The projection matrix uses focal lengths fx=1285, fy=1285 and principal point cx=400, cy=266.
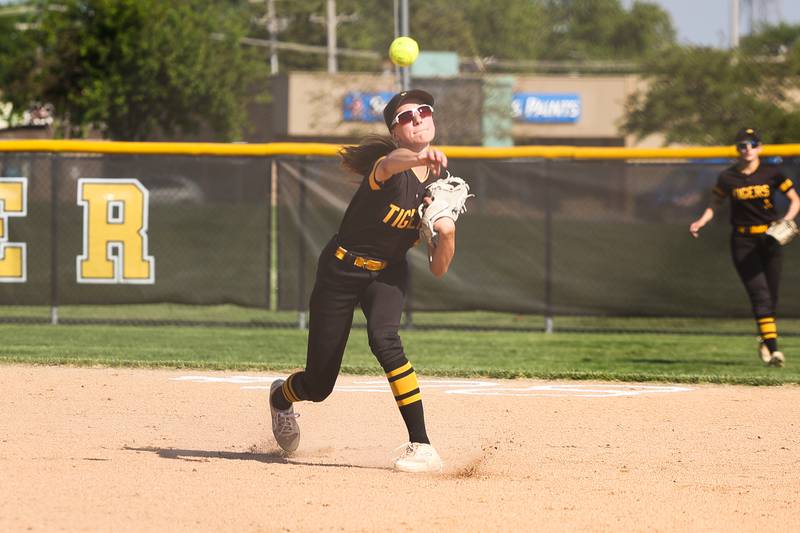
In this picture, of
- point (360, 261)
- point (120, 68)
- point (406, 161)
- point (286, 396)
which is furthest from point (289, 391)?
point (120, 68)

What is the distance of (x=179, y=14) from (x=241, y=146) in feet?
77.7

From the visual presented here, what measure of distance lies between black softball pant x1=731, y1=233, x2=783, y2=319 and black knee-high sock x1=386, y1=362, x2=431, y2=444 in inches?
214

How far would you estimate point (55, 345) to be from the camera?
11.5 metres

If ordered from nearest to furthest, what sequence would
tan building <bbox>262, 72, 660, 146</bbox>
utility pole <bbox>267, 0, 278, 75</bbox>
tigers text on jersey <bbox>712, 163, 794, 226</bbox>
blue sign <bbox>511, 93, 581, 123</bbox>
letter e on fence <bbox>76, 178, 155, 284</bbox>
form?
tigers text on jersey <bbox>712, 163, 794, 226</bbox> → letter e on fence <bbox>76, 178, 155, 284</bbox> → tan building <bbox>262, 72, 660, 146</bbox> → blue sign <bbox>511, 93, 581, 123</bbox> → utility pole <bbox>267, 0, 278, 75</bbox>

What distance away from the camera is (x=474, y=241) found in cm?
1309

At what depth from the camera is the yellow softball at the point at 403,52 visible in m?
6.98

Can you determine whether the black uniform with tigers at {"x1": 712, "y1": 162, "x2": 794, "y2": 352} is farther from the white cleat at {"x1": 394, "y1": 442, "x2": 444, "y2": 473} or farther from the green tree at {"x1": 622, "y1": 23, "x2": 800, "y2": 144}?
the green tree at {"x1": 622, "y1": 23, "x2": 800, "y2": 144}

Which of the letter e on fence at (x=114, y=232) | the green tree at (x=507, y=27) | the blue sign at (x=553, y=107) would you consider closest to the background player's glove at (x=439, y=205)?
the letter e on fence at (x=114, y=232)

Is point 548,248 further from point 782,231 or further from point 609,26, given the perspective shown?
point 609,26

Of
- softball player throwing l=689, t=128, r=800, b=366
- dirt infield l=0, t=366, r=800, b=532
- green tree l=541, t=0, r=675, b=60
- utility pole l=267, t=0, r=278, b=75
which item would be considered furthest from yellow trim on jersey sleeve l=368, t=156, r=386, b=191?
green tree l=541, t=0, r=675, b=60

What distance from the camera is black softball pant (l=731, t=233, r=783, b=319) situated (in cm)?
1087

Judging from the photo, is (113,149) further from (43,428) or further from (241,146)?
(43,428)

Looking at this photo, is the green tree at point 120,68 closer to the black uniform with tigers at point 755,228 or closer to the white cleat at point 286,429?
the black uniform with tigers at point 755,228

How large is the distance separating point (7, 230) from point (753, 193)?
714 centimetres
